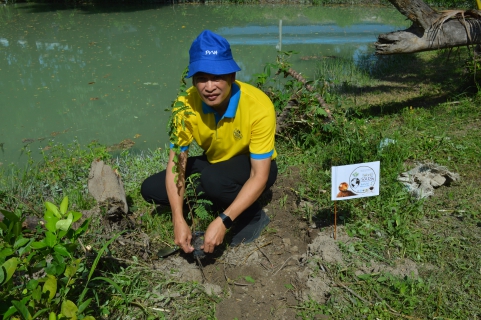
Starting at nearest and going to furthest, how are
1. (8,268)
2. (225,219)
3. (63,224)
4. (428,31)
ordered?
(8,268), (63,224), (225,219), (428,31)

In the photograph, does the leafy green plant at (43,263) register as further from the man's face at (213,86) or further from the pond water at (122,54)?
the pond water at (122,54)

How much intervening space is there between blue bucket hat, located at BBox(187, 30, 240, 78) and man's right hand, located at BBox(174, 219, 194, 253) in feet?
2.47

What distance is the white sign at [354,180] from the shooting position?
2.07m

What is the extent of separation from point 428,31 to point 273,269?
8.48ft

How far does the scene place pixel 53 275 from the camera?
1401mm

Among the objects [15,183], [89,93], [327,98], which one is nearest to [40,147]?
[15,183]

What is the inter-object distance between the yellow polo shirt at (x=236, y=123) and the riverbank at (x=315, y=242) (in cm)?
58

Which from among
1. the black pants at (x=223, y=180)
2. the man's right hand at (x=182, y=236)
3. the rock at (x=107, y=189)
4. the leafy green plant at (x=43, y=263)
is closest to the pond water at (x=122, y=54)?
the rock at (x=107, y=189)

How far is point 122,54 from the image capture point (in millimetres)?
7359

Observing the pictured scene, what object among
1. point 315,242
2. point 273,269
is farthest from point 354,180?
point 273,269

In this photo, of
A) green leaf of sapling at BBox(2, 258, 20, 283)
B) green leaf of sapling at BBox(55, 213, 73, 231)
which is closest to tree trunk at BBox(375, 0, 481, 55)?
green leaf of sapling at BBox(55, 213, 73, 231)

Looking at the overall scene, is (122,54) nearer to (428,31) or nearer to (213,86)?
(428,31)

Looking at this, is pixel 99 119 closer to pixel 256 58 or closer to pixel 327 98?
pixel 327 98

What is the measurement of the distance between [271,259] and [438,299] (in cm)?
83
